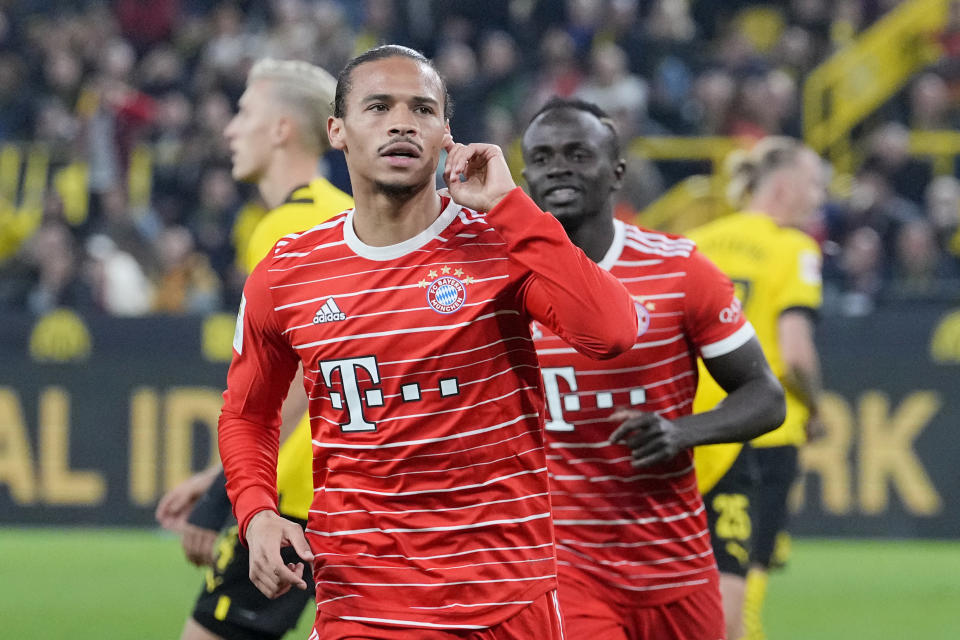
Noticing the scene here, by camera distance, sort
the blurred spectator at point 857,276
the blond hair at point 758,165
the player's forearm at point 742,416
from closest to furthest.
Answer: the player's forearm at point 742,416 → the blond hair at point 758,165 → the blurred spectator at point 857,276

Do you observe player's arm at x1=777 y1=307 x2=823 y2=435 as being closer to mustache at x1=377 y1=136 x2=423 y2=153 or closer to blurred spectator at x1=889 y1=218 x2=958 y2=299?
mustache at x1=377 y1=136 x2=423 y2=153

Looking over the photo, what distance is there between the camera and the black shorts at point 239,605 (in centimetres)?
485

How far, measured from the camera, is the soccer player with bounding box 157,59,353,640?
187 inches

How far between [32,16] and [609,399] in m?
16.0

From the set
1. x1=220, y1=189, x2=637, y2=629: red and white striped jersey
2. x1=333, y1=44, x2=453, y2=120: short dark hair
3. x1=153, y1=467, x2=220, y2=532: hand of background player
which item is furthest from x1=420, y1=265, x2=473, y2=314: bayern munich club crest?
x1=153, y1=467, x2=220, y2=532: hand of background player

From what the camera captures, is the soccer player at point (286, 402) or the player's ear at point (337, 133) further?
the soccer player at point (286, 402)

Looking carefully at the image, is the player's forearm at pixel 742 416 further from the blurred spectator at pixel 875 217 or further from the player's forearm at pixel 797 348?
the blurred spectator at pixel 875 217

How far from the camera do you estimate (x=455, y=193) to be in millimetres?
3611

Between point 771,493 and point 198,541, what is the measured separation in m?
3.16

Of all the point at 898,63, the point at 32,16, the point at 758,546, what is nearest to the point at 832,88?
the point at 898,63

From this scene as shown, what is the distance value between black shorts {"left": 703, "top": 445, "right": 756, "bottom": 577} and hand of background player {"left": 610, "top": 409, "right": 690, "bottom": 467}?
5.30ft

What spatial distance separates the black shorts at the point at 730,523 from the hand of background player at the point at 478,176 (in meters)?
2.45

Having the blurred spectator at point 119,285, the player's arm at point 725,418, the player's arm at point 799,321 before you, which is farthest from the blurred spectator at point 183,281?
the player's arm at point 725,418

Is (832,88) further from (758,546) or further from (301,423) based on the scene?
(301,423)
